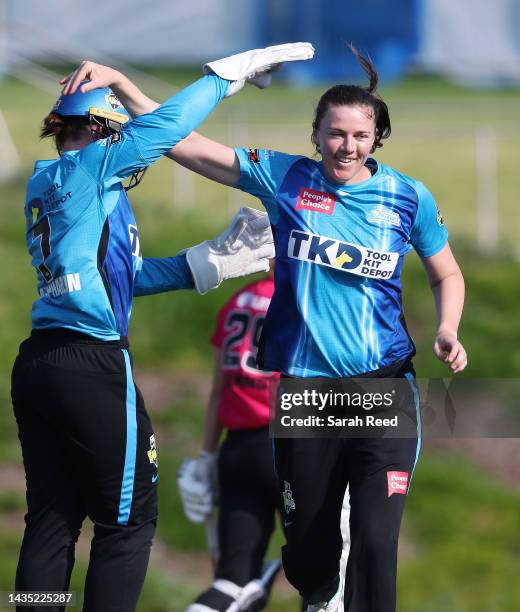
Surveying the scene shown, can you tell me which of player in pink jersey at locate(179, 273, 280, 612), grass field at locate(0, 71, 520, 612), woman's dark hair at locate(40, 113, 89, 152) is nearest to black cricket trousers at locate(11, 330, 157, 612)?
woman's dark hair at locate(40, 113, 89, 152)

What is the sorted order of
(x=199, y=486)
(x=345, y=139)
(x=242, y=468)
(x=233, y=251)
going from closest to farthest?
(x=345, y=139)
(x=233, y=251)
(x=242, y=468)
(x=199, y=486)

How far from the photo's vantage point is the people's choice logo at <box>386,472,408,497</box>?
14.5ft

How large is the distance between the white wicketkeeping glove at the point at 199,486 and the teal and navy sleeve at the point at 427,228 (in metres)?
1.81

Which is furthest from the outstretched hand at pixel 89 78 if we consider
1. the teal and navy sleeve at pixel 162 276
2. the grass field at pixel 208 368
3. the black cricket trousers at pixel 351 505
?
the grass field at pixel 208 368

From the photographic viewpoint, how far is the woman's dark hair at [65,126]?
449 centimetres

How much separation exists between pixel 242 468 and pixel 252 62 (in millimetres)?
2113

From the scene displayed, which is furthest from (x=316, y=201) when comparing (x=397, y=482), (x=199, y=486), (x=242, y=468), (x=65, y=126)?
(x=199, y=486)

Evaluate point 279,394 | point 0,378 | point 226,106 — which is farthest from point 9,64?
point 279,394

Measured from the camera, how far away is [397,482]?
443 centimetres

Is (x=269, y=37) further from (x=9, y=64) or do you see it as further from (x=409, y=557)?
(x=409, y=557)

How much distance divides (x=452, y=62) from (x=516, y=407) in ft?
89.9

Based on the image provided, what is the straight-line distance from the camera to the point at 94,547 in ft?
14.2

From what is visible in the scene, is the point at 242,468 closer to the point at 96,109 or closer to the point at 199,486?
the point at 199,486

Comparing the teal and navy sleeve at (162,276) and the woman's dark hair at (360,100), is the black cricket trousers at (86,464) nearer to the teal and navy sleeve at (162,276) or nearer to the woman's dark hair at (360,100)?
the teal and navy sleeve at (162,276)
